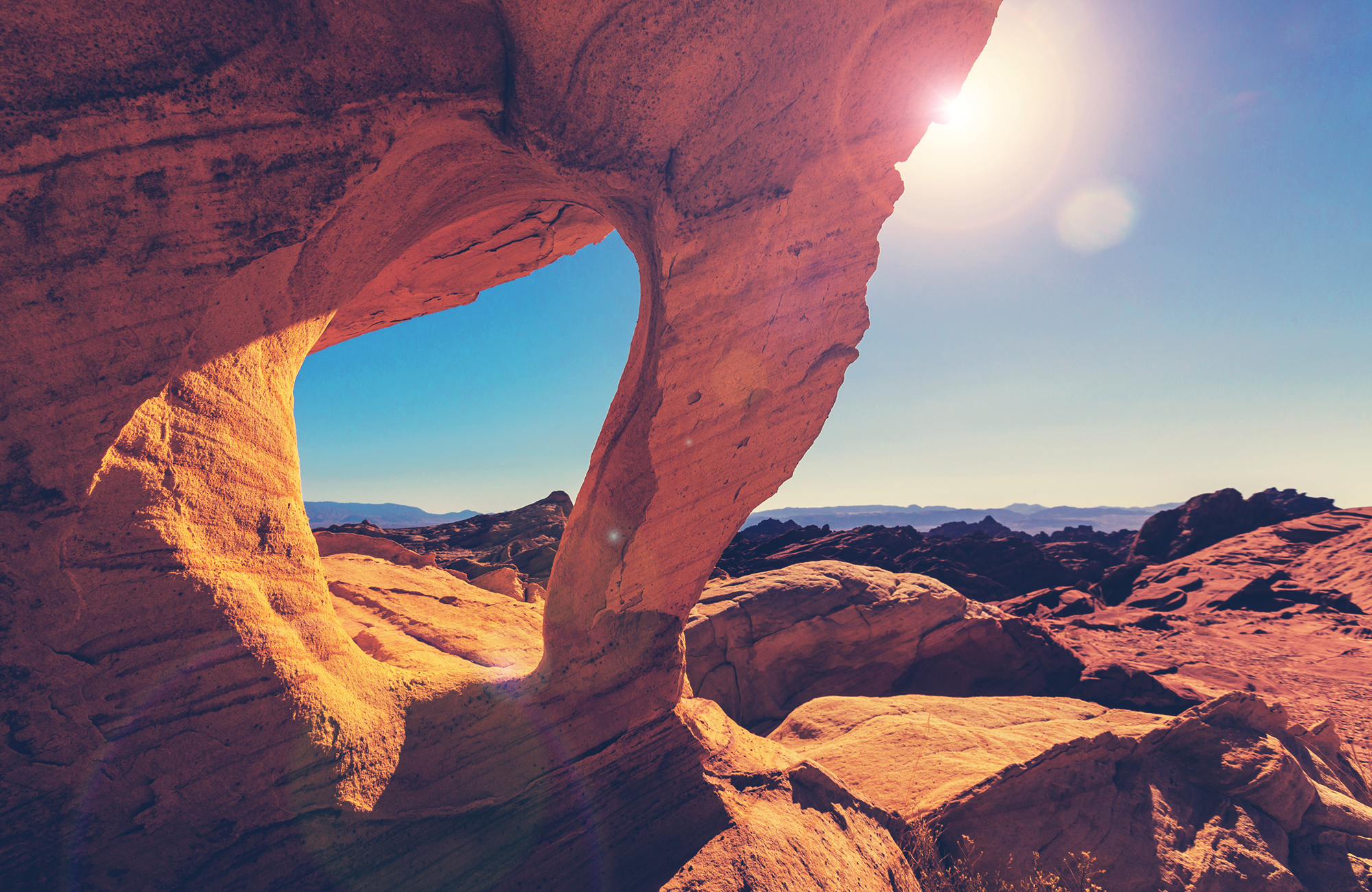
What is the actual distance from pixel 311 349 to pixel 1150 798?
23.0ft

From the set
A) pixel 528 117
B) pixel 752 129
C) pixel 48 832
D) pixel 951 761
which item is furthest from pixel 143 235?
pixel 951 761

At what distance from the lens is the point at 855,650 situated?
29.6 feet

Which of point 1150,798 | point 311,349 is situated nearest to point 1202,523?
point 1150,798

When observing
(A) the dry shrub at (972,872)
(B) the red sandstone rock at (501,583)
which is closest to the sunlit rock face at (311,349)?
(A) the dry shrub at (972,872)

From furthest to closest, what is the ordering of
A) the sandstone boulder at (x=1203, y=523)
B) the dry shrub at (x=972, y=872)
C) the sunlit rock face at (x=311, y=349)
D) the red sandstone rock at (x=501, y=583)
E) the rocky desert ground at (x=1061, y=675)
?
the sandstone boulder at (x=1203, y=523), the red sandstone rock at (x=501, y=583), the rocky desert ground at (x=1061, y=675), the dry shrub at (x=972, y=872), the sunlit rock face at (x=311, y=349)

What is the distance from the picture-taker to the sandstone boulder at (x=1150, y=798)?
4051mm

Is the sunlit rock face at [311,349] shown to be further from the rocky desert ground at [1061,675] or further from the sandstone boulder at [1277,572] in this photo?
the sandstone boulder at [1277,572]

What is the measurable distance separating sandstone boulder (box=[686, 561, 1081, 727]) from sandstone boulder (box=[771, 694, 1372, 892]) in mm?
3304

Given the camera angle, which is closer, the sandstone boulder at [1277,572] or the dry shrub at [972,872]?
the dry shrub at [972,872]

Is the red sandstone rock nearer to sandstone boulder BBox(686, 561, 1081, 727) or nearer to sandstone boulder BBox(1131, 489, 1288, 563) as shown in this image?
sandstone boulder BBox(686, 561, 1081, 727)

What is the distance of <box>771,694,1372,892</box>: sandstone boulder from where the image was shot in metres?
4.05

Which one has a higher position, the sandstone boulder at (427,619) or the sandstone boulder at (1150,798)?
the sandstone boulder at (427,619)

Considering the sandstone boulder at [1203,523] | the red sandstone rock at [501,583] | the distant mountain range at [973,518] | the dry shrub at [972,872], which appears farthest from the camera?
the distant mountain range at [973,518]

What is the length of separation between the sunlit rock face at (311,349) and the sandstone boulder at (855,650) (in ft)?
15.2
